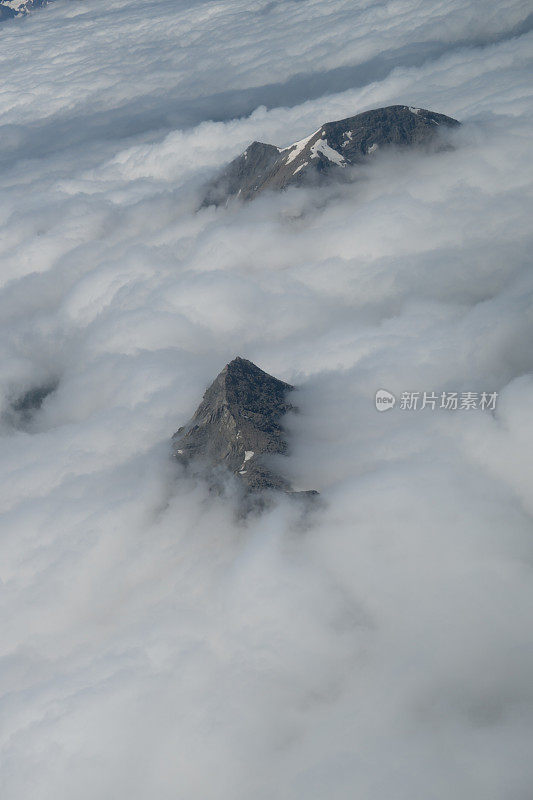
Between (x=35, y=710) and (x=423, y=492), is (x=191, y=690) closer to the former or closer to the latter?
(x=35, y=710)

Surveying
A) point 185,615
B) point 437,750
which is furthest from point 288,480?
point 437,750

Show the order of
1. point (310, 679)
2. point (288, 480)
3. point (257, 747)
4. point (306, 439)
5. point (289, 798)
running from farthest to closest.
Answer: point (306, 439)
point (288, 480)
point (310, 679)
point (257, 747)
point (289, 798)

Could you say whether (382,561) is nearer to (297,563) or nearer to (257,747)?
(297,563)

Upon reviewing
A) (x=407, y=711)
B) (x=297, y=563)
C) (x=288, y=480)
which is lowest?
(x=407, y=711)

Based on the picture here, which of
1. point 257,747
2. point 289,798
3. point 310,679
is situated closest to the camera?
point 289,798

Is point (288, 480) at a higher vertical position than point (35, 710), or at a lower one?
higher

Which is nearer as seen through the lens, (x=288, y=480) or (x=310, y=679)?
(x=310, y=679)
